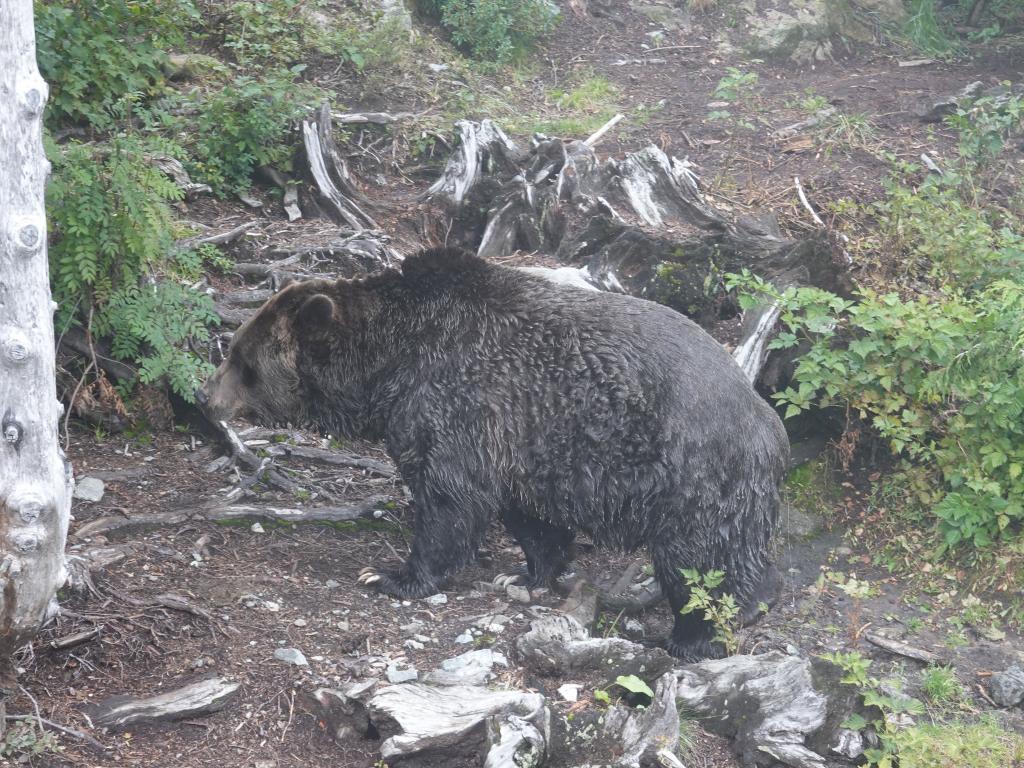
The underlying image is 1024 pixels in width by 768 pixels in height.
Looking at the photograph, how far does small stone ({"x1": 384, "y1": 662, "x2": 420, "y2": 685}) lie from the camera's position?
4987 millimetres

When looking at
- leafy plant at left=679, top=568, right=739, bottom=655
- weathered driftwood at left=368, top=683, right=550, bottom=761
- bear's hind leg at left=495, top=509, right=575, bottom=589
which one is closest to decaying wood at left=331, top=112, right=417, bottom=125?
bear's hind leg at left=495, top=509, right=575, bottom=589

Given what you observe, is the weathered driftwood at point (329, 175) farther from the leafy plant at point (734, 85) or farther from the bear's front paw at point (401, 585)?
the leafy plant at point (734, 85)

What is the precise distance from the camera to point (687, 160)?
1034cm

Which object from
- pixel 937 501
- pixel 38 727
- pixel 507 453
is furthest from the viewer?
pixel 937 501

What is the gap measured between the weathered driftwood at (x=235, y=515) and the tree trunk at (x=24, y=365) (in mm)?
1767

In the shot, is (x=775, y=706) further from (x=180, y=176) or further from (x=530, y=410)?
(x=180, y=176)

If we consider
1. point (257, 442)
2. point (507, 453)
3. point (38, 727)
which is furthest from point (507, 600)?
point (38, 727)

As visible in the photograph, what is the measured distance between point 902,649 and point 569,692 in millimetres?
2353

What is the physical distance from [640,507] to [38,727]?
3.09 meters

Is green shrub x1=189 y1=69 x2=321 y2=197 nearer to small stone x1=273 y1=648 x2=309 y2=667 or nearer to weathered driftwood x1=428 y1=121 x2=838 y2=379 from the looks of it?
weathered driftwood x1=428 y1=121 x2=838 y2=379

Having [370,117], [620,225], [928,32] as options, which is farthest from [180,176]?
[928,32]

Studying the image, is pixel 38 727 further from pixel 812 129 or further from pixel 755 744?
pixel 812 129

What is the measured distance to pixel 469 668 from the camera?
510 cm

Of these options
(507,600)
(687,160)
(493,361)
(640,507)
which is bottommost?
(507,600)
